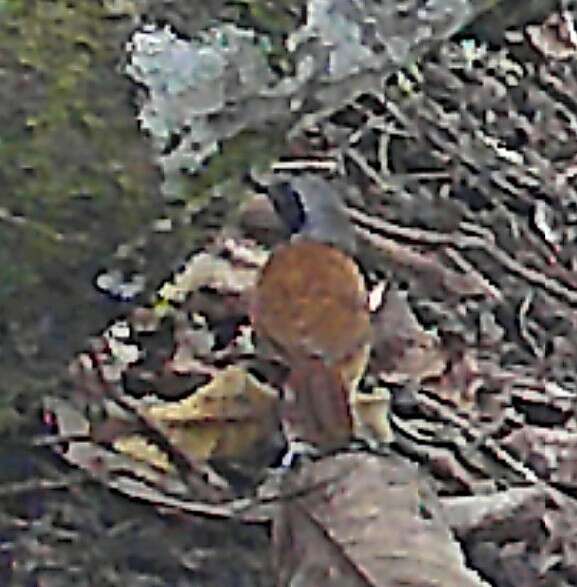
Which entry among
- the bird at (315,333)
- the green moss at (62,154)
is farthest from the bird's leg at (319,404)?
the green moss at (62,154)

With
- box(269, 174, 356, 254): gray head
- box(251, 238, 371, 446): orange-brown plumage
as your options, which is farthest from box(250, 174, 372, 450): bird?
→ box(269, 174, 356, 254): gray head

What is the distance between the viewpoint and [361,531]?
102cm

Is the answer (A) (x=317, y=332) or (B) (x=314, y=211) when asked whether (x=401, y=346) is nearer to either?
(B) (x=314, y=211)

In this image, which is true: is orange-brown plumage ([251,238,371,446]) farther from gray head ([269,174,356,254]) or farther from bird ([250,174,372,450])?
gray head ([269,174,356,254])

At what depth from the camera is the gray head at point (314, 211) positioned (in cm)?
148

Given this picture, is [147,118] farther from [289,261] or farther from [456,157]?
[456,157]

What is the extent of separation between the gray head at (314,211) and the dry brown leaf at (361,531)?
16.1 inches

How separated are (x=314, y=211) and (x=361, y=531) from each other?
1.93ft

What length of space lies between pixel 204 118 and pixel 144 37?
6cm

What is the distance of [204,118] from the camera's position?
706mm

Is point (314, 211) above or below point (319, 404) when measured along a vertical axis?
below

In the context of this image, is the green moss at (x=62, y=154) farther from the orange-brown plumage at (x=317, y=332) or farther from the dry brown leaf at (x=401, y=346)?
the dry brown leaf at (x=401, y=346)

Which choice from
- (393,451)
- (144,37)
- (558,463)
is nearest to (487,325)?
(558,463)

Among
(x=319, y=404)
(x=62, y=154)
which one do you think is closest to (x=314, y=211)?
(x=319, y=404)
